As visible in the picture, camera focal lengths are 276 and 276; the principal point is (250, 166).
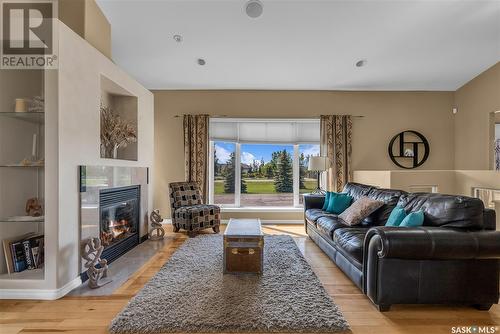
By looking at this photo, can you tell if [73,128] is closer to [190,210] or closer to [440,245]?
[190,210]

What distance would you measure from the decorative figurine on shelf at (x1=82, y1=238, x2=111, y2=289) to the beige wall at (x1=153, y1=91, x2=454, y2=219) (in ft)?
9.84

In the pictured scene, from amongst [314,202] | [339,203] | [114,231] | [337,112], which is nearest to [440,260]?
[339,203]

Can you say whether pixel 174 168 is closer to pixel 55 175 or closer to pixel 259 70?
pixel 259 70

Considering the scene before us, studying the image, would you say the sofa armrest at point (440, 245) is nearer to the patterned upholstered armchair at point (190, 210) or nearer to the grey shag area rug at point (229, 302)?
the grey shag area rug at point (229, 302)

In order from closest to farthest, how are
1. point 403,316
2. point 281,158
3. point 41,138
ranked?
1. point 403,316
2. point 41,138
3. point 281,158

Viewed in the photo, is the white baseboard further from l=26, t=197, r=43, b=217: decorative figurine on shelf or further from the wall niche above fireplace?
the wall niche above fireplace

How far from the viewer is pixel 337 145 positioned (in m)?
5.93

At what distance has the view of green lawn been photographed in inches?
246

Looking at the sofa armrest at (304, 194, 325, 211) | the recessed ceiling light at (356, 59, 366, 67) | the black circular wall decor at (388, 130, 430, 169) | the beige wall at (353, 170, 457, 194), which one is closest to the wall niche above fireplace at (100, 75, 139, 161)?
the sofa armrest at (304, 194, 325, 211)

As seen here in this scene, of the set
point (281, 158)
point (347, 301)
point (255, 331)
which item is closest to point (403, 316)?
point (347, 301)

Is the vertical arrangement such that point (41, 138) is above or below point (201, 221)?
above

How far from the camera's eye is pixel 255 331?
6.77ft

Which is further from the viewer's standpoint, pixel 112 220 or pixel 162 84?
pixel 162 84

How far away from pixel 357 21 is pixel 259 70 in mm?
1856
